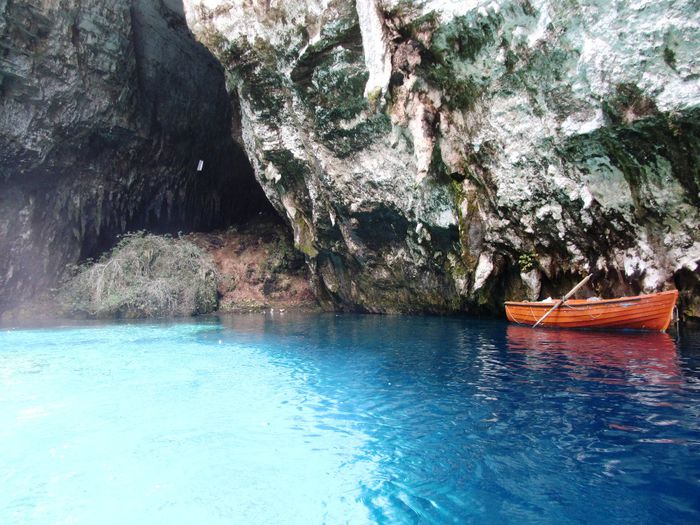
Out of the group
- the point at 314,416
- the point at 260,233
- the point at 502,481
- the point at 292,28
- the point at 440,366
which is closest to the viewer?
the point at 502,481

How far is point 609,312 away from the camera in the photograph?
13.1 m

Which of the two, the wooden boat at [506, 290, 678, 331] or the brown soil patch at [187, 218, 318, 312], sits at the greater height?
the brown soil patch at [187, 218, 318, 312]

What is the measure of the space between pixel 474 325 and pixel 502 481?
12244 millimetres

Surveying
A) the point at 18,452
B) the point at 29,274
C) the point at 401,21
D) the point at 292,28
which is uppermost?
the point at 292,28

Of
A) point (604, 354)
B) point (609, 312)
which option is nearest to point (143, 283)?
point (609, 312)

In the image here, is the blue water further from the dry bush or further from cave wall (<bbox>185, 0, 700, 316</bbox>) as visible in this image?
the dry bush

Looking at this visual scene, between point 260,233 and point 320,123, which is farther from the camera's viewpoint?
point 260,233

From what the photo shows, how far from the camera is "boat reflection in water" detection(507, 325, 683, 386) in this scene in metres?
8.04

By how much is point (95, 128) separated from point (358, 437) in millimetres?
20511

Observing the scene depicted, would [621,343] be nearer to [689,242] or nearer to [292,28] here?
[689,242]

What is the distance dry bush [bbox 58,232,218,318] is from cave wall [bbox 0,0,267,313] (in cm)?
191

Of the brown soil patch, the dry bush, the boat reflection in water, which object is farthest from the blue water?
the brown soil patch

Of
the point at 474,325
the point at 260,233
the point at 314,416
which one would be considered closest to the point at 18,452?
the point at 314,416

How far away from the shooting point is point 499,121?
1334 cm
